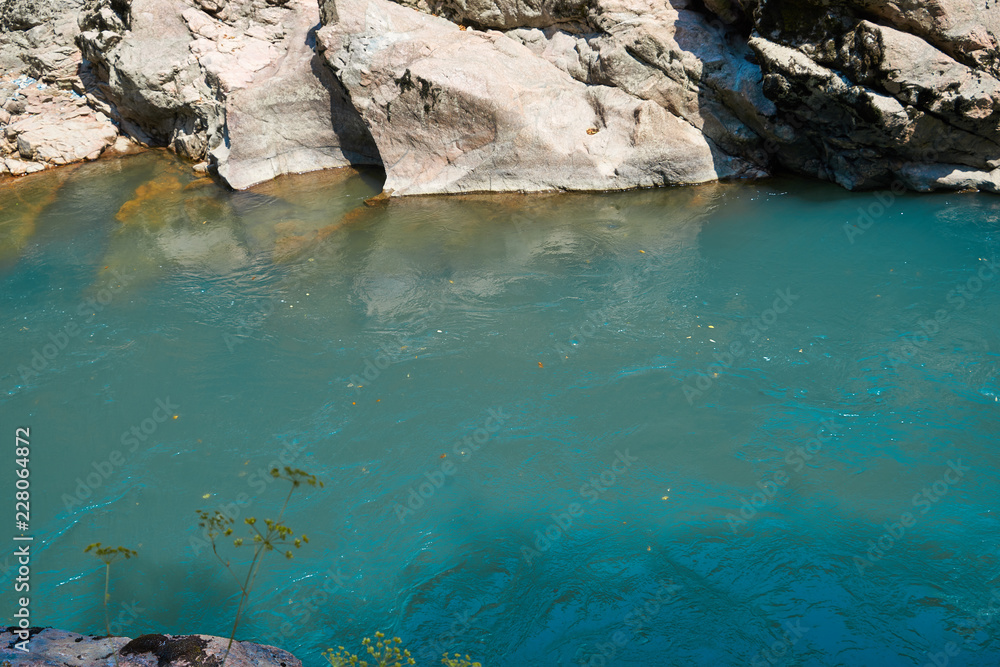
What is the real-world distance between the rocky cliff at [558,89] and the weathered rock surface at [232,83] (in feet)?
0.11

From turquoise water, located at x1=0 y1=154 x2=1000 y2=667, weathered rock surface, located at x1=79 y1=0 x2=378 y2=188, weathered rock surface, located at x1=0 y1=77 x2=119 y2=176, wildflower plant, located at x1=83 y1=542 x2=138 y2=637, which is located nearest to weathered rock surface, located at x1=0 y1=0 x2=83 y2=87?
weathered rock surface, located at x1=0 y1=77 x2=119 y2=176

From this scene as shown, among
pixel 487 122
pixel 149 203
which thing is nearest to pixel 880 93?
pixel 487 122

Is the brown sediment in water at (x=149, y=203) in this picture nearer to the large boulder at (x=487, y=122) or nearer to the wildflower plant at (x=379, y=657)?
the large boulder at (x=487, y=122)

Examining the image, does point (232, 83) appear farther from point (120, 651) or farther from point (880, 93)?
point (120, 651)

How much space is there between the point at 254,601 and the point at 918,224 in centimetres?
864

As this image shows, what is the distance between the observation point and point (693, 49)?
11094 millimetres

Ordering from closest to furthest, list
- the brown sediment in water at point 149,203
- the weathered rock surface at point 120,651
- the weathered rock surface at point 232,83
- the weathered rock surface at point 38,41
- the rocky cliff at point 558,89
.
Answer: the weathered rock surface at point 120,651
the rocky cliff at point 558,89
the brown sediment in water at point 149,203
the weathered rock surface at point 232,83
the weathered rock surface at point 38,41

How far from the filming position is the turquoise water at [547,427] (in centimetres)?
485

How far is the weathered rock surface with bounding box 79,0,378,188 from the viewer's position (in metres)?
12.2

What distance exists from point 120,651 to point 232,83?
11.0 meters


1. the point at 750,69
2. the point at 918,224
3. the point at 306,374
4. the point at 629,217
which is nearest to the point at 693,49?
the point at 750,69

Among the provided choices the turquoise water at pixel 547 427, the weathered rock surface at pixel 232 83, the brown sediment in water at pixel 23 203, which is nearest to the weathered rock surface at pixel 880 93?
the turquoise water at pixel 547 427

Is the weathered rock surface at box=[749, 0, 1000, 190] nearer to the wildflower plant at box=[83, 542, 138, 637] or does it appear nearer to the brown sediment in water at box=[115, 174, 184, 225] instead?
the brown sediment in water at box=[115, 174, 184, 225]

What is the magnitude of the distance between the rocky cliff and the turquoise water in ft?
2.98
